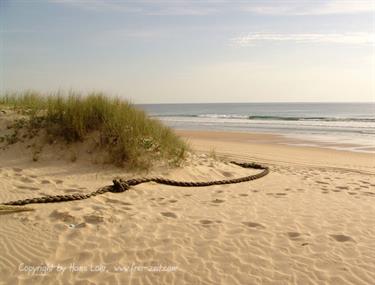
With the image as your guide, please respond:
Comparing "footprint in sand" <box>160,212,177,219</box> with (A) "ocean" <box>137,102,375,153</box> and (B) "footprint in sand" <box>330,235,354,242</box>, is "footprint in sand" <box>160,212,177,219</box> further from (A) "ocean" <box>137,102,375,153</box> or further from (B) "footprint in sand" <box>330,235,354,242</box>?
(A) "ocean" <box>137,102,375,153</box>

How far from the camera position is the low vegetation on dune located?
7.66 metres

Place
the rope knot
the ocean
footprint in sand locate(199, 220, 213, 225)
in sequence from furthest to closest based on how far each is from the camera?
the ocean, the rope knot, footprint in sand locate(199, 220, 213, 225)

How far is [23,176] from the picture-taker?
659 cm

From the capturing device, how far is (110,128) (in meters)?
7.93

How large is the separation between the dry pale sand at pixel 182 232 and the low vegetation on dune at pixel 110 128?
1.75 ft

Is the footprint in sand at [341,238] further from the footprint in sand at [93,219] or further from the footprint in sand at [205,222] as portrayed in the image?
the footprint in sand at [93,219]

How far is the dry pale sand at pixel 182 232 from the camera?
11.5 feet

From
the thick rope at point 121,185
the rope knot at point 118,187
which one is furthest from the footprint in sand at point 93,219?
the rope knot at point 118,187

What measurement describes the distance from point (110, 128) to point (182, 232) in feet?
13.1

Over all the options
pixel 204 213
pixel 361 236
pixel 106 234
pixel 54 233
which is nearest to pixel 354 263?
pixel 361 236

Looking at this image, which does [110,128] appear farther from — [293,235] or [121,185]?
[293,235]

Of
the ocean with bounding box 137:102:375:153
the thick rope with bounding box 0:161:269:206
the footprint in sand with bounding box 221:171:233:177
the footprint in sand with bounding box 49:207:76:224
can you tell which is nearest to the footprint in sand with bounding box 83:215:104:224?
the footprint in sand with bounding box 49:207:76:224

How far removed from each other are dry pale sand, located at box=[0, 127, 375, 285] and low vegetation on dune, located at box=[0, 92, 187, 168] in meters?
0.53

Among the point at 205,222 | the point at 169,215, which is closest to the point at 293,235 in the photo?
the point at 205,222
